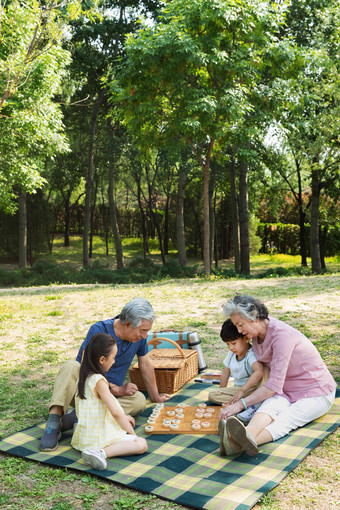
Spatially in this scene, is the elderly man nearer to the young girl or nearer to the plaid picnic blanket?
the plaid picnic blanket

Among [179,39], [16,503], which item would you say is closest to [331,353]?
[16,503]

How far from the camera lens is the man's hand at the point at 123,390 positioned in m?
4.25

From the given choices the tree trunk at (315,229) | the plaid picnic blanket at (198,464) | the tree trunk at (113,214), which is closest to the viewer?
the plaid picnic blanket at (198,464)

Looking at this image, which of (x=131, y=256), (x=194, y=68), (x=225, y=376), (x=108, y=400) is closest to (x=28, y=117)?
(x=194, y=68)

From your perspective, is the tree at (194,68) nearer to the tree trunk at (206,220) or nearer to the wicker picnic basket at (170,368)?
the tree trunk at (206,220)

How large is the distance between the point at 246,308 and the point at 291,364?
0.62 m

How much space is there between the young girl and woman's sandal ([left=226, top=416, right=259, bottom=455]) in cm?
70

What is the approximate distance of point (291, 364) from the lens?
388 cm

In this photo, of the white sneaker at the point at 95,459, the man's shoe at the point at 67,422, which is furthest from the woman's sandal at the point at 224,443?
the man's shoe at the point at 67,422

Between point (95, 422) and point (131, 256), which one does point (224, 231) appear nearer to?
point (131, 256)

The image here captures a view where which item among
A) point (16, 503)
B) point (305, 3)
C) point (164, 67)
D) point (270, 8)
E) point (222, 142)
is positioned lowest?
point (16, 503)

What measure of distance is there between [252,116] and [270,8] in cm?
267

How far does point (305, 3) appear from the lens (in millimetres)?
17219

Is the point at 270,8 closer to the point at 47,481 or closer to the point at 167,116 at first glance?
the point at 167,116
